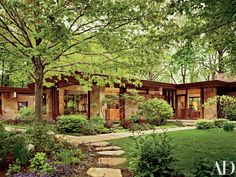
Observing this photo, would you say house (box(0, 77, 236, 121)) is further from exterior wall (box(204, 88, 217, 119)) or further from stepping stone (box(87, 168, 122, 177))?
stepping stone (box(87, 168, 122, 177))

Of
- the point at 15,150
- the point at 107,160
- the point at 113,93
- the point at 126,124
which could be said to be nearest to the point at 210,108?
the point at 113,93

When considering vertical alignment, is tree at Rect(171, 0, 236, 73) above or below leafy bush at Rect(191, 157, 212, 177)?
above

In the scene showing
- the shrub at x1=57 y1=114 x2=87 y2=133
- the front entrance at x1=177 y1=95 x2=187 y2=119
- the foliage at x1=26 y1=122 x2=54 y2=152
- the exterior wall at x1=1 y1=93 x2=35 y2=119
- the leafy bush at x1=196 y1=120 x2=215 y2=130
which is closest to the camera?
the foliage at x1=26 y1=122 x2=54 y2=152

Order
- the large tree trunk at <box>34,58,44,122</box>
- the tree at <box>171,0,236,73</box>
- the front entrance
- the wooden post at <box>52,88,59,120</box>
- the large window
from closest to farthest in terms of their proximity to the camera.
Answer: the tree at <box>171,0,236,73</box>, the large tree trunk at <box>34,58,44,122</box>, the wooden post at <box>52,88,59,120</box>, the large window, the front entrance

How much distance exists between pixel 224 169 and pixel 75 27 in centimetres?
517

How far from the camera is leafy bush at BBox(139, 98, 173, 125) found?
14319 millimetres

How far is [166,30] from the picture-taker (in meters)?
5.06

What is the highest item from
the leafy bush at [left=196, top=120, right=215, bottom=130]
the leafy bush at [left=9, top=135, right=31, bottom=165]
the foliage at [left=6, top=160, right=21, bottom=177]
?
the leafy bush at [left=9, top=135, right=31, bottom=165]

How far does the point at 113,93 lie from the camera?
1659 centimetres

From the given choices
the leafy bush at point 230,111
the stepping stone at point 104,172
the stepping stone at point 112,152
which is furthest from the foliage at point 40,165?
the leafy bush at point 230,111

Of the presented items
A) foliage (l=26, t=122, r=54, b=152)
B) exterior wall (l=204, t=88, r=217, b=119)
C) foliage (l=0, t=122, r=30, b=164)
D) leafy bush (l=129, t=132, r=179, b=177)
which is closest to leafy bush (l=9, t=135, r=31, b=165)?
foliage (l=0, t=122, r=30, b=164)

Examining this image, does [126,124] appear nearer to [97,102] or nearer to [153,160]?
[97,102]

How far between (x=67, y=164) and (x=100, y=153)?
5.02ft

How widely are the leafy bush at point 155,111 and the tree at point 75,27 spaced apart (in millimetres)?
6833
